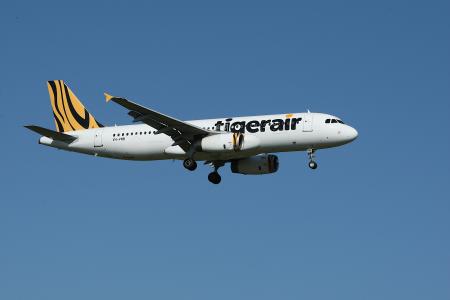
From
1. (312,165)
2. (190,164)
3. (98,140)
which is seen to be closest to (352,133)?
(312,165)

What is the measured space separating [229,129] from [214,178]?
5408 millimetres

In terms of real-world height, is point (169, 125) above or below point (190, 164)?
above

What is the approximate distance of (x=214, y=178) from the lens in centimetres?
6512

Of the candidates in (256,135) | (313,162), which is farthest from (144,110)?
(313,162)

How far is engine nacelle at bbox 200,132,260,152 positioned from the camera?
5847 cm

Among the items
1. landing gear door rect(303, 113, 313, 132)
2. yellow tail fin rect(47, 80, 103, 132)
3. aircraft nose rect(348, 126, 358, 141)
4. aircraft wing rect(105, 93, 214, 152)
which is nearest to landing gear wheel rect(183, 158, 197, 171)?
aircraft wing rect(105, 93, 214, 152)

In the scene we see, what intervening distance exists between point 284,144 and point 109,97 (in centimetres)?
1113

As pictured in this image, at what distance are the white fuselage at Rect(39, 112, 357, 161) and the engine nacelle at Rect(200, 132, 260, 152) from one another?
1.24 ft

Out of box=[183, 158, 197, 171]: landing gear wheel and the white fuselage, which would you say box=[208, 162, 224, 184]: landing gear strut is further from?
box=[183, 158, 197, 171]: landing gear wheel

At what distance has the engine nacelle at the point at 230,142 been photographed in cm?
5847

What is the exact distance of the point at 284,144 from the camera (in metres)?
58.7

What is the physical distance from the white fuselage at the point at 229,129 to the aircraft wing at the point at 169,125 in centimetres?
Result: 89

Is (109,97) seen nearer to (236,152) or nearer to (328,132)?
(236,152)

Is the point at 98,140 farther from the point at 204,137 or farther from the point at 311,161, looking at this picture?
the point at 311,161
